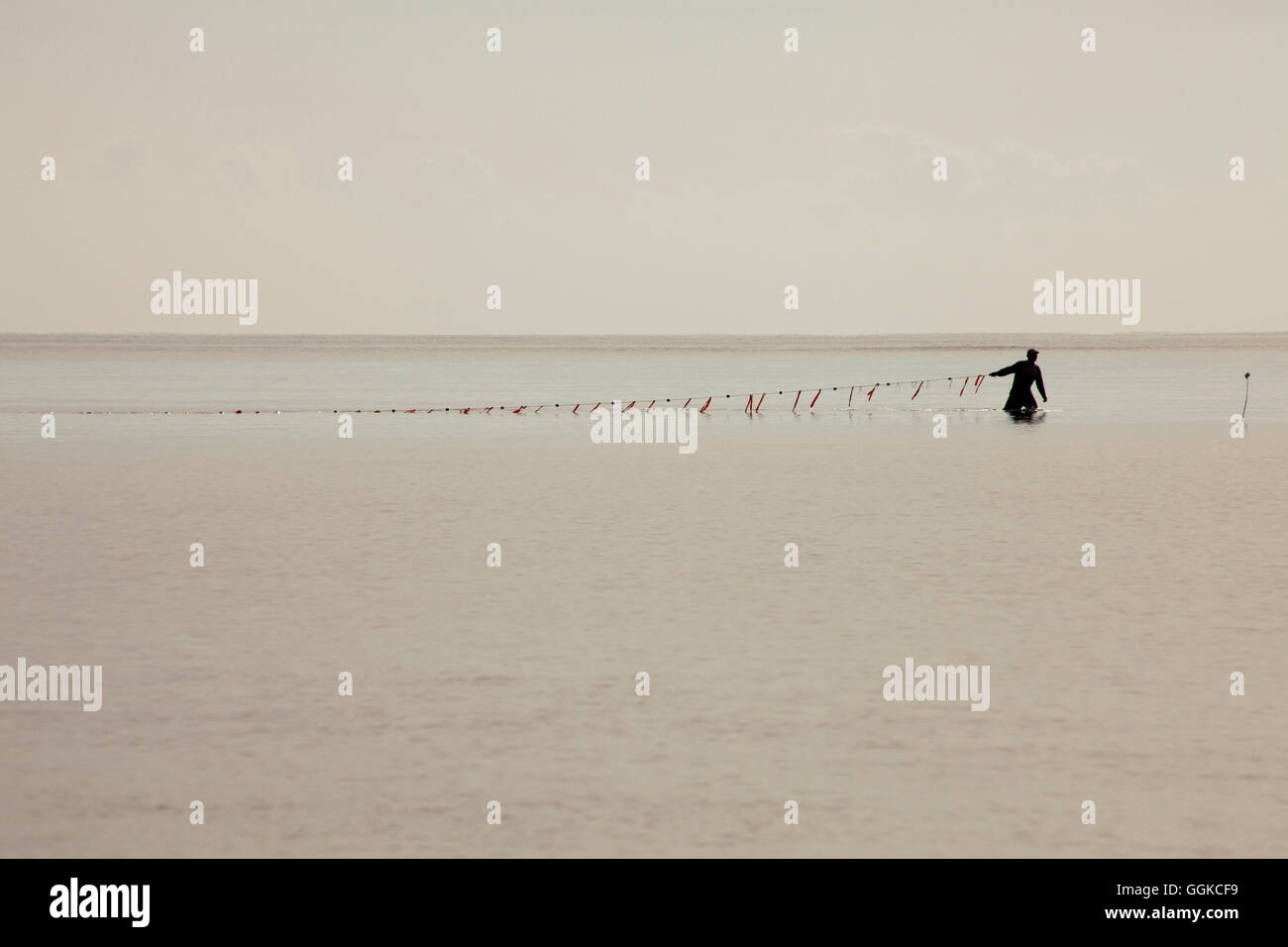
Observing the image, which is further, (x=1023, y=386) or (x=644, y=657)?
(x=1023, y=386)

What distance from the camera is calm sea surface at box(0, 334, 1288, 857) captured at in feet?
23.7

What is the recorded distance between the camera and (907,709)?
922 cm

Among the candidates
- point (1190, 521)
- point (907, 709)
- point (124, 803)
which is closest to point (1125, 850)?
point (907, 709)

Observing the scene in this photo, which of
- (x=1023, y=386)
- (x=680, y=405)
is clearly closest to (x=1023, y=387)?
(x=1023, y=386)

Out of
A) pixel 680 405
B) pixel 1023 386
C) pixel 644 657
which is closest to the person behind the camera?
pixel 644 657

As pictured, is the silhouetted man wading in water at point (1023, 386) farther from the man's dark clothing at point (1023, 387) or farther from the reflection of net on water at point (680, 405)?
the reflection of net on water at point (680, 405)

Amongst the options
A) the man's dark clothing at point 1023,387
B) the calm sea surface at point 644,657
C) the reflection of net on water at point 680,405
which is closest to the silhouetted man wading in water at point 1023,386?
the man's dark clothing at point 1023,387

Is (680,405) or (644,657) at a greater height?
(680,405)

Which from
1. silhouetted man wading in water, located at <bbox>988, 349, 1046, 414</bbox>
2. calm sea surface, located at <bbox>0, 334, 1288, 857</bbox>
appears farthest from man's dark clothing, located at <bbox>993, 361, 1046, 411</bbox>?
calm sea surface, located at <bbox>0, 334, 1288, 857</bbox>

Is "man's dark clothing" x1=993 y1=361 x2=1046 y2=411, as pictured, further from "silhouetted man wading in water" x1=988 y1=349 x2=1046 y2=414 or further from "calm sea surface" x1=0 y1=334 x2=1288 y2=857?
"calm sea surface" x1=0 y1=334 x2=1288 y2=857

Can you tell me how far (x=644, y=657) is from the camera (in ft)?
34.6

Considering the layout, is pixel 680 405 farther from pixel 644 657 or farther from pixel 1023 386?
pixel 644 657
